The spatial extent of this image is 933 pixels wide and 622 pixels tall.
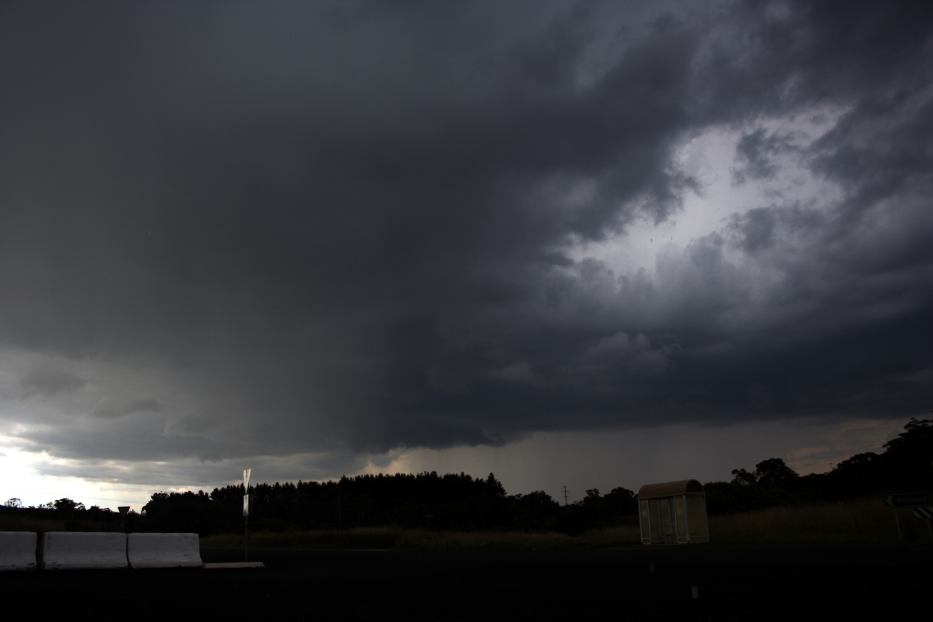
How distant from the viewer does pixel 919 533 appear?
114ft

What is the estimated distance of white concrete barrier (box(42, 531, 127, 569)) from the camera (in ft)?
70.7

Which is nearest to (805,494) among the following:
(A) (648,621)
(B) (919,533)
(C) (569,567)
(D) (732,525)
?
(D) (732,525)

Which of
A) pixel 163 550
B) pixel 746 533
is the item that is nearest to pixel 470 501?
pixel 746 533

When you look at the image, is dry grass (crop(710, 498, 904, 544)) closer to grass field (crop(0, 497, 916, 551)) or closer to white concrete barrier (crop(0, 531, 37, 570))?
grass field (crop(0, 497, 916, 551))

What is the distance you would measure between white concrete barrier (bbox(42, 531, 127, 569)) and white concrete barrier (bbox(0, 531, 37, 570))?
31 centimetres

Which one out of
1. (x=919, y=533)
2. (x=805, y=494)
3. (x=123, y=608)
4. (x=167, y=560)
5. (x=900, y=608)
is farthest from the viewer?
(x=805, y=494)

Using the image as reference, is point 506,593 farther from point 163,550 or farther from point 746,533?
point 746,533

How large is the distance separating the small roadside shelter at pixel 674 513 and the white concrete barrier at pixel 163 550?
897 inches

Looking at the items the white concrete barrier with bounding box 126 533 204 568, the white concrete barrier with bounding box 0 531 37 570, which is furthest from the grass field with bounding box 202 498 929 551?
the white concrete barrier with bounding box 0 531 37 570

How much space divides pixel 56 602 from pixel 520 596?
7191 mm

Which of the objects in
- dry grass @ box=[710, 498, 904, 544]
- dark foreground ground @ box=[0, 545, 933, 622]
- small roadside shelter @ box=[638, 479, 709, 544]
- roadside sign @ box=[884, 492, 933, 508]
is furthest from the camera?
small roadside shelter @ box=[638, 479, 709, 544]

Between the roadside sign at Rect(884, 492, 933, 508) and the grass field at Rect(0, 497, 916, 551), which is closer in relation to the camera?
the roadside sign at Rect(884, 492, 933, 508)

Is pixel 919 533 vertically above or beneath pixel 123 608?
beneath

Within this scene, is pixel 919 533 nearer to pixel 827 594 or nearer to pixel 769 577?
pixel 769 577
